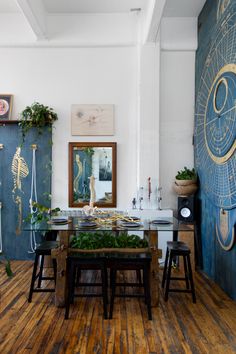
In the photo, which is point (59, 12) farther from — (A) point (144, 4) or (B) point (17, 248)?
(B) point (17, 248)

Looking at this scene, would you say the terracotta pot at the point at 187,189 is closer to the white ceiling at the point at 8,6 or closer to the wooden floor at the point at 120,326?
the wooden floor at the point at 120,326

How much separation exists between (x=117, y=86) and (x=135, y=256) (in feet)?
8.97

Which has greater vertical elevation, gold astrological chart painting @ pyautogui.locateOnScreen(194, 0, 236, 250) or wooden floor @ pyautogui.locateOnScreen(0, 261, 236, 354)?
gold astrological chart painting @ pyautogui.locateOnScreen(194, 0, 236, 250)

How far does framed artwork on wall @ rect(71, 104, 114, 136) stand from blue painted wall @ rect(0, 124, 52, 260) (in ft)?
1.51

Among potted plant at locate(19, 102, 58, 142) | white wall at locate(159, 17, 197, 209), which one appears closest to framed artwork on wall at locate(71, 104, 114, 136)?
potted plant at locate(19, 102, 58, 142)

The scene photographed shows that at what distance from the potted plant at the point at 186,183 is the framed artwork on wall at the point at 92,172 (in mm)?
937

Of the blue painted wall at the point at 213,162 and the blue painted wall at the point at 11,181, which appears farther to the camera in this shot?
the blue painted wall at the point at 11,181

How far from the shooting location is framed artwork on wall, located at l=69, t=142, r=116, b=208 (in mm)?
4613

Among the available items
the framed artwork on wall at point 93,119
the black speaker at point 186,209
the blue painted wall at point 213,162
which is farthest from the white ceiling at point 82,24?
the black speaker at point 186,209

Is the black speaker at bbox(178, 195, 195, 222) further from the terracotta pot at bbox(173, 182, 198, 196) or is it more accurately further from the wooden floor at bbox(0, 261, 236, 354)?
the wooden floor at bbox(0, 261, 236, 354)

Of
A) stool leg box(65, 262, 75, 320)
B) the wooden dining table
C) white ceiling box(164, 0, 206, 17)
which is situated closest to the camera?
stool leg box(65, 262, 75, 320)

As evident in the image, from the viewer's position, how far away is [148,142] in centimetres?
451

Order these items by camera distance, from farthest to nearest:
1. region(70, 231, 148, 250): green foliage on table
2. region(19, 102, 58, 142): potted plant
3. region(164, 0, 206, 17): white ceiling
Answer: region(19, 102, 58, 142): potted plant
region(164, 0, 206, 17): white ceiling
region(70, 231, 148, 250): green foliage on table

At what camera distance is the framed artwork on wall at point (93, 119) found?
462 centimetres
